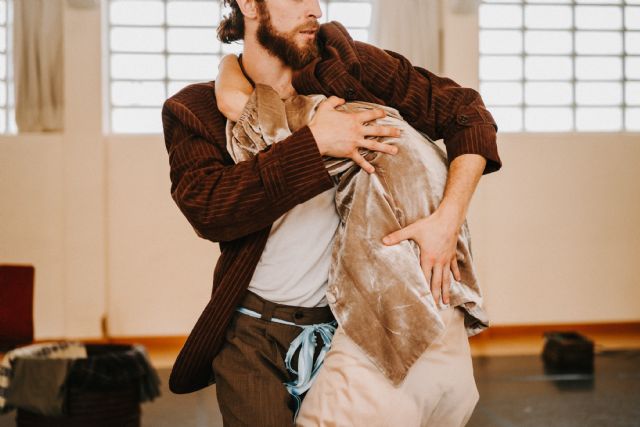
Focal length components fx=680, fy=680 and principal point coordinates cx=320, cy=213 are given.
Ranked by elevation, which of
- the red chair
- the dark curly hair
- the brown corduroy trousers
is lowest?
the red chair

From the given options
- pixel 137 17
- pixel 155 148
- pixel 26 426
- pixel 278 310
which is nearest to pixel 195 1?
pixel 137 17

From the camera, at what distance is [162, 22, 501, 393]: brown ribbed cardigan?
4.20 feet

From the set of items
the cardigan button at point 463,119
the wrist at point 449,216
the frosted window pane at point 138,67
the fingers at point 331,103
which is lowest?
the wrist at point 449,216

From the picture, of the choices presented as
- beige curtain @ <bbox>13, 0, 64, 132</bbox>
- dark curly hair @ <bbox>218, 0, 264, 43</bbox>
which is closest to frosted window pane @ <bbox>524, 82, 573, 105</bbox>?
beige curtain @ <bbox>13, 0, 64, 132</bbox>

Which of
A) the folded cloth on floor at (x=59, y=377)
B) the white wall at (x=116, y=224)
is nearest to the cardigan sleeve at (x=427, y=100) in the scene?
the folded cloth on floor at (x=59, y=377)

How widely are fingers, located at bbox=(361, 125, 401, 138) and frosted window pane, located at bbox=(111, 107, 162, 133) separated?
177 inches

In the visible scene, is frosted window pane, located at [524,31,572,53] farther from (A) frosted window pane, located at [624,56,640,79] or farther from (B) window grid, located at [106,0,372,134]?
(B) window grid, located at [106,0,372,134]

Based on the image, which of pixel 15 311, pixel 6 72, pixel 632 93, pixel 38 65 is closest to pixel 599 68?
pixel 632 93

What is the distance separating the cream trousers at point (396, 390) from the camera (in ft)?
4.02

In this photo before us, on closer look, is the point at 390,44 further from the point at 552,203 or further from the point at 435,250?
the point at 435,250

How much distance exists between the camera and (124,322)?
5.32 meters

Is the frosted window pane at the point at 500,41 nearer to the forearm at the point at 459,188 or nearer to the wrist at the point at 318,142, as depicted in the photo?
the forearm at the point at 459,188

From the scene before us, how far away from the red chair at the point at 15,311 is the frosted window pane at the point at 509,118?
4.09 meters

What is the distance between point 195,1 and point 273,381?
15.9 feet
